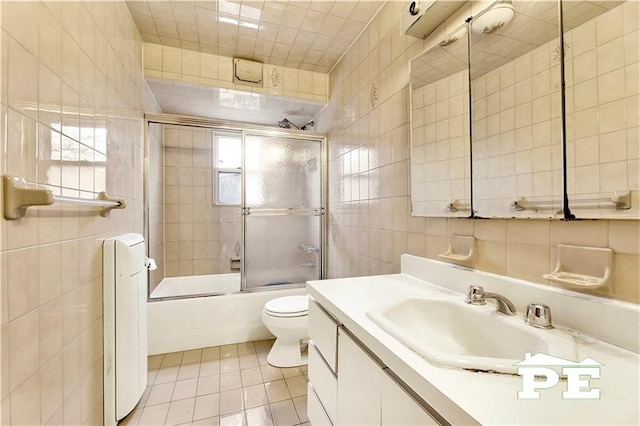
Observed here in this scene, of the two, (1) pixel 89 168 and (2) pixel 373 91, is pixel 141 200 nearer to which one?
(1) pixel 89 168

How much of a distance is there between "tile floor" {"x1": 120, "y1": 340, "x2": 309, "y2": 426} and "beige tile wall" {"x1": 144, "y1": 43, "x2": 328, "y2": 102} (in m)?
2.13

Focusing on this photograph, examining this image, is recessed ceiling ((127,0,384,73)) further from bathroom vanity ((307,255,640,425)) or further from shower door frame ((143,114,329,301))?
bathroom vanity ((307,255,640,425))

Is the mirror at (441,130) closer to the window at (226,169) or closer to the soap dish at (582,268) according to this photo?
the soap dish at (582,268)

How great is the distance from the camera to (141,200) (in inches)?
83.0

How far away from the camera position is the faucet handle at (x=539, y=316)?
0.75 metres

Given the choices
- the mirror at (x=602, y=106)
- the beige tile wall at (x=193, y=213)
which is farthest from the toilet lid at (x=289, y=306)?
the mirror at (x=602, y=106)

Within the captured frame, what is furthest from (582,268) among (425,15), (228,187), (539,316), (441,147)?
(228,187)

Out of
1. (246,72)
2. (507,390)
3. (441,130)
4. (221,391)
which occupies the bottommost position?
(221,391)

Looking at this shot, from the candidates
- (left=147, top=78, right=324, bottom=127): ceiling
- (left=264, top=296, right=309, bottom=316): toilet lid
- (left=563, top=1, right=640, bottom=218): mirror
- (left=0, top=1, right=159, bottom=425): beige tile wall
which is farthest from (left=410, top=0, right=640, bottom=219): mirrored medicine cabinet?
→ (left=147, top=78, right=324, bottom=127): ceiling

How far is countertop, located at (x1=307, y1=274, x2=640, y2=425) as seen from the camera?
0.43m

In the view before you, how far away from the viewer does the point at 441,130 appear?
126 cm

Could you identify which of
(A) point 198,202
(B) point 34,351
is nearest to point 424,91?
(B) point 34,351

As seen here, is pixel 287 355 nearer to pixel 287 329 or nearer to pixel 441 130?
pixel 287 329

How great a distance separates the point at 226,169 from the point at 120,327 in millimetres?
2095
